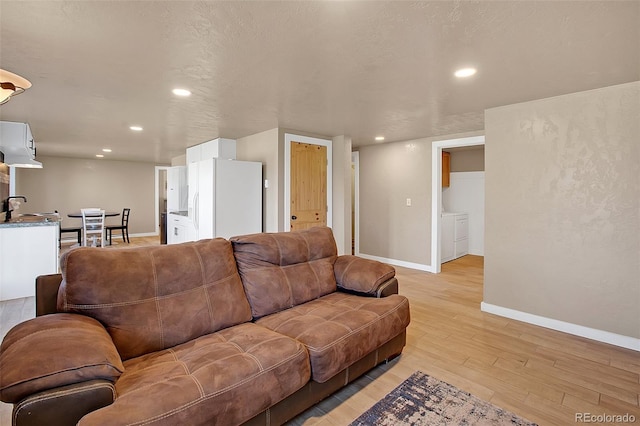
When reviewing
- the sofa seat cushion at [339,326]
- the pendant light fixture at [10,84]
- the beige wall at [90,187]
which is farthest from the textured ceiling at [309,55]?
the beige wall at [90,187]

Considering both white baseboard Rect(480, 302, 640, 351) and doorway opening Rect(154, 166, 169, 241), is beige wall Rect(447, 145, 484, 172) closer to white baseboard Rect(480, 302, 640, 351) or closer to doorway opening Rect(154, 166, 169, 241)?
white baseboard Rect(480, 302, 640, 351)

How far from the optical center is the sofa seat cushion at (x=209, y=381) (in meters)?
1.12

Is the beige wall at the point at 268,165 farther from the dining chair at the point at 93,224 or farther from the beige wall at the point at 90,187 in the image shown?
the beige wall at the point at 90,187

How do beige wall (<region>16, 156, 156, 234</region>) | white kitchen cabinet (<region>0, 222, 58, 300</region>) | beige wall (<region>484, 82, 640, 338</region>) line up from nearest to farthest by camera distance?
beige wall (<region>484, 82, 640, 338</region>) < white kitchen cabinet (<region>0, 222, 58, 300</region>) < beige wall (<region>16, 156, 156, 234</region>)

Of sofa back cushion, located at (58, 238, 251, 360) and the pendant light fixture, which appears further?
the pendant light fixture

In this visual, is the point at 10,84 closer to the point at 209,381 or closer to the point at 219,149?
the point at 209,381

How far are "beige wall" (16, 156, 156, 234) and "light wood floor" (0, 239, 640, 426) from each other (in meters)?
5.97

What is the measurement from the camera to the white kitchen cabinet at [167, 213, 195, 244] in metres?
4.89

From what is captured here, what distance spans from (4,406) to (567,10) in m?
3.85

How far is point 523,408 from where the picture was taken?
1839 millimetres

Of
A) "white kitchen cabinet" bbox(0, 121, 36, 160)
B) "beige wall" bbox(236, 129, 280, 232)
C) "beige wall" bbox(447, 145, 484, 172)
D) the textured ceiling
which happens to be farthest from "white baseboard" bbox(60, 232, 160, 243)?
"beige wall" bbox(447, 145, 484, 172)

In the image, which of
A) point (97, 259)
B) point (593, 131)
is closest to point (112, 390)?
point (97, 259)

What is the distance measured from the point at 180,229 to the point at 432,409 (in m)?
4.73

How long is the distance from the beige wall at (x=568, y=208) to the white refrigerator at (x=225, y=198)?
3132 millimetres
